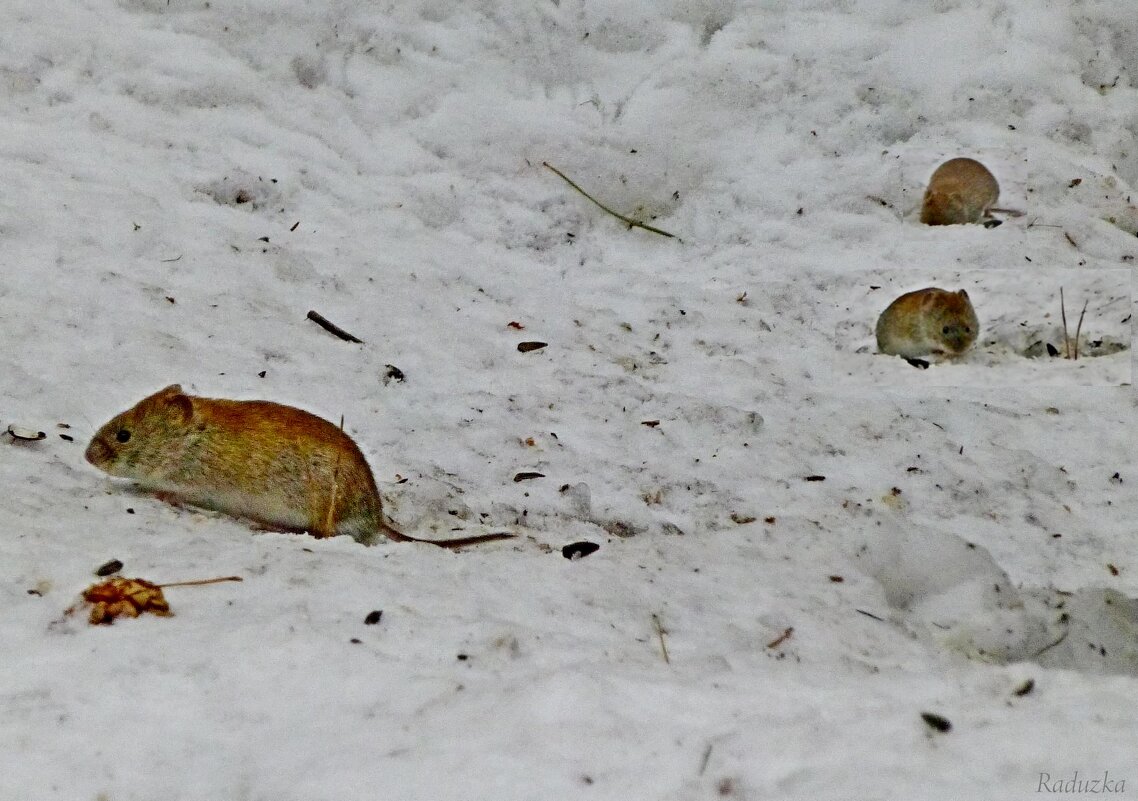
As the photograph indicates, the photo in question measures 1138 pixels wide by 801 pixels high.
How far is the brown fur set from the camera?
6.24 meters

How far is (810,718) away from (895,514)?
5.78ft

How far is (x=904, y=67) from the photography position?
725 cm

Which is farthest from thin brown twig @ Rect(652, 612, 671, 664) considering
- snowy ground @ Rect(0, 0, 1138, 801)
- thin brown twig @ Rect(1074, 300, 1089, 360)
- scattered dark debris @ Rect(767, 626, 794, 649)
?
thin brown twig @ Rect(1074, 300, 1089, 360)

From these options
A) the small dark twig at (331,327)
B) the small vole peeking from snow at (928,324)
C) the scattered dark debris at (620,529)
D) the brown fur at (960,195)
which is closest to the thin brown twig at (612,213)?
the small vole peeking from snow at (928,324)

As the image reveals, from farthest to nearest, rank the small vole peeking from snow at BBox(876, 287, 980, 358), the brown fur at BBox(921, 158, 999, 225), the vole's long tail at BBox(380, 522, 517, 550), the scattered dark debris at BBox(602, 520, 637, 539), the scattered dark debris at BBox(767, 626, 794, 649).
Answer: the brown fur at BBox(921, 158, 999, 225), the small vole peeking from snow at BBox(876, 287, 980, 358), the scattered dark debris at BBox(602, 520, 637, 539), the vole's long tail at BBox(380, 522, 517, 550), the scattered dark debris at BBox(767, 626, 794, 649)

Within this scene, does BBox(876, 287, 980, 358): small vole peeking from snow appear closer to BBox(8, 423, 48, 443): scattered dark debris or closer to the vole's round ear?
the vole's round ear

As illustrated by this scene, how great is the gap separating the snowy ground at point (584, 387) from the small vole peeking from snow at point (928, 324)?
0.48ft

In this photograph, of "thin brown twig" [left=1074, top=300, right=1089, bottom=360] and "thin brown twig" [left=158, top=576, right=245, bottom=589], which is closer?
"thin brown twig" [left=158, top=576, right=245, bottom=589]

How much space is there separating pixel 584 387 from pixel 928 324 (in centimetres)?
204

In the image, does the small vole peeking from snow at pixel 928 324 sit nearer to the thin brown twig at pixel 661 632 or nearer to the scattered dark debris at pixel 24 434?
the thin brown twig at pixel 661 632

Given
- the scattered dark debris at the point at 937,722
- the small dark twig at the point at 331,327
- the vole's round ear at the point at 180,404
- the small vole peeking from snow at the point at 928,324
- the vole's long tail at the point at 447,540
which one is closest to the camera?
the scattered dark debris at the point at 937,722

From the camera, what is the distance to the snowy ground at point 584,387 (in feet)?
7.10

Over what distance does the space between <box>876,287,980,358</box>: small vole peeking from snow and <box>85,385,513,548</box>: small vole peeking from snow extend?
2.95 m

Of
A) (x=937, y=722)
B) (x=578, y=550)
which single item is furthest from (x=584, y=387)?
(x=937, y=722)
